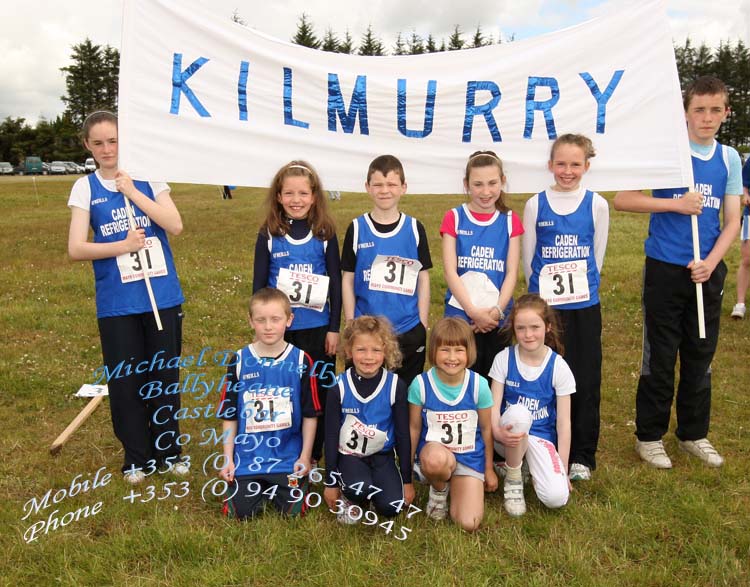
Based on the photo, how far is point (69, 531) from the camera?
12.2 feet

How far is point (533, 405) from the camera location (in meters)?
4.12

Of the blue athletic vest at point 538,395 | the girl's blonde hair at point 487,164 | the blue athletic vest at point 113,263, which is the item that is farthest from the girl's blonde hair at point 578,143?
the blue athletic vest at point 113,263

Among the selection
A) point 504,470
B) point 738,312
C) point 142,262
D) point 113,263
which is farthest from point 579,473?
point 738,312

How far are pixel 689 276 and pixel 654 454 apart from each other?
3.99 feet

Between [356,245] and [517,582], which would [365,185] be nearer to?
[356,245]

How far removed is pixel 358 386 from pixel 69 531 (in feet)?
5.75

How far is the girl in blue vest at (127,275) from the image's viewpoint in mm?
4168

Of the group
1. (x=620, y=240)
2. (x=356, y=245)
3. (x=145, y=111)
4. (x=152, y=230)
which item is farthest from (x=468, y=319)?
(x=620, y=240)

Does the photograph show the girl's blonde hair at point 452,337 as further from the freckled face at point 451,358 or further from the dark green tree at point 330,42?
the dark green tree at point 330,42

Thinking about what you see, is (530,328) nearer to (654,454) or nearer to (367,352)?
(367,352)

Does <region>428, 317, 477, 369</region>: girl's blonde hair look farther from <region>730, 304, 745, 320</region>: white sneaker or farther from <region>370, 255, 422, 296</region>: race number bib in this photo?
<region>730, 304, 745, 320</region>: white sneaker

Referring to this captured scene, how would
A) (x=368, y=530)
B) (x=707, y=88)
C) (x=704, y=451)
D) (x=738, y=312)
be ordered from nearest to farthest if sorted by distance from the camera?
(x=368, y=530) < (x=707, y=88) < (x=704, y=451) < (x=738, y=312)

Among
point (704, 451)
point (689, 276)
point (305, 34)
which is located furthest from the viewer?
point (305, 34)

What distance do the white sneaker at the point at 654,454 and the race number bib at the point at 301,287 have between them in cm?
243
